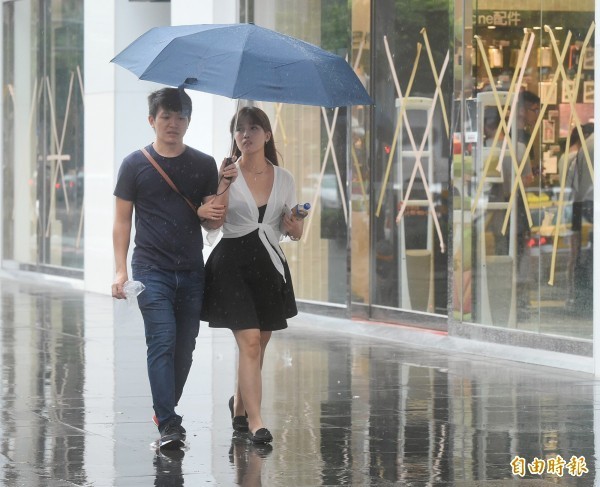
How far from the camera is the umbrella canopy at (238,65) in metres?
7.12

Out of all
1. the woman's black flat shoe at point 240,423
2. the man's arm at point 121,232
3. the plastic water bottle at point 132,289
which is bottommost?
the woman's black flat shoe at point 240,423

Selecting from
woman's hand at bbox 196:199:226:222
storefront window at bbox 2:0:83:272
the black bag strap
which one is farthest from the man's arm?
storefront window at bbox 2:0:83:272

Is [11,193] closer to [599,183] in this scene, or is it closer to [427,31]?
[427,31]

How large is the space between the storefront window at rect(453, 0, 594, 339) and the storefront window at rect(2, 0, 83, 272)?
8.92m

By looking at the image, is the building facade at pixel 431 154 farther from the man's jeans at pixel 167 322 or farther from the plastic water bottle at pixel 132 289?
the plastic water bottle at pixel 132 289

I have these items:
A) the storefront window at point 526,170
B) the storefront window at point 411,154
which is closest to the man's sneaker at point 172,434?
the storefront window at point 526,170

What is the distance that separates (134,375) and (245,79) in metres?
3.66

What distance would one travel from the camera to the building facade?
1098cm

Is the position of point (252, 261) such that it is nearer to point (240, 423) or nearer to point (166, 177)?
point (166, 177)

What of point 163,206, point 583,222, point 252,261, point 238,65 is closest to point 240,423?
point 252,261

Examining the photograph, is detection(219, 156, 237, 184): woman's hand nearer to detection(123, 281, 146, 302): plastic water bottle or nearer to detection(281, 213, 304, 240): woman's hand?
detection(281, 213, 304, 240): woman's hand

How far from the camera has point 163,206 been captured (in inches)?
297

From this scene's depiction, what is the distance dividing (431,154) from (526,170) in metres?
1.65

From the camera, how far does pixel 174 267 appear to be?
7508 millimetres
